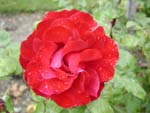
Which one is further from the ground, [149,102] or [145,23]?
[145,23]

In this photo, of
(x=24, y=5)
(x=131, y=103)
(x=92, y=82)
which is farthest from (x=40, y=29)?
(x=24, y=5)

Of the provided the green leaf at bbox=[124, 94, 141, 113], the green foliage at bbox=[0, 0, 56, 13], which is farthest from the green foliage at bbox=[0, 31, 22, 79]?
the green foliage at bbox=[0, 0, 56, 13]

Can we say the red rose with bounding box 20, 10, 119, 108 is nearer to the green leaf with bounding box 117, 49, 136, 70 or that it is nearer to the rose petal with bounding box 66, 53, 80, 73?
the rose petal with bounding box 66, 53, 80, 73

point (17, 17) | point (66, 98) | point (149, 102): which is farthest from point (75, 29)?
point (17, 17)

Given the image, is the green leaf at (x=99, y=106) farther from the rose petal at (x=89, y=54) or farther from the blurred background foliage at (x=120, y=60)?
the rose petal at (x=89, y=54)

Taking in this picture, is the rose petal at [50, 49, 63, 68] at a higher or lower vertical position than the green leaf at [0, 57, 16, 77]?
higher

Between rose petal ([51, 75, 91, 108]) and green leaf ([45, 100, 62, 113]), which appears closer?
rose petal ([51, 75, 91, 108])

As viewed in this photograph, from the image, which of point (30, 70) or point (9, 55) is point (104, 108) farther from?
point (9, 55)

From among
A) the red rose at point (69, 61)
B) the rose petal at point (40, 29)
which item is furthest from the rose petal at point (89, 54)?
the rose petal at point (40, 29)
